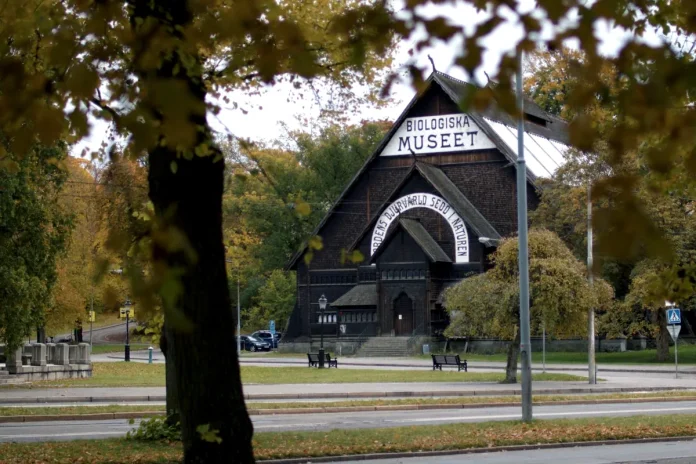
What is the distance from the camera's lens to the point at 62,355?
142 feet

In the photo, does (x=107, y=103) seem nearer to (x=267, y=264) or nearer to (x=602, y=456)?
(x=602, y=456)

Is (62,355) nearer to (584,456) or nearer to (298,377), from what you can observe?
(298,377)

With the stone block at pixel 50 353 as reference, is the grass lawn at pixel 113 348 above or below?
below

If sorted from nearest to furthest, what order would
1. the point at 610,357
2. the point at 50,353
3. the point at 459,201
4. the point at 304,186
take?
the point at 50,353 → the point at 610,357 → the point at 459,201 → the point at 304,186

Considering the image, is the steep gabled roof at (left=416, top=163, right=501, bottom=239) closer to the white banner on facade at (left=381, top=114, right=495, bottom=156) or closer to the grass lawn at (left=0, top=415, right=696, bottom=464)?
the white banner on facade at (left=381, top=114, right=495, bottom=156)

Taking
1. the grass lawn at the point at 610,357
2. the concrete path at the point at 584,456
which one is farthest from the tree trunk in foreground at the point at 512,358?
the grass lawn at the point at 610,357

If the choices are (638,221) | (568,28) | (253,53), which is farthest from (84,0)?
(638,221)

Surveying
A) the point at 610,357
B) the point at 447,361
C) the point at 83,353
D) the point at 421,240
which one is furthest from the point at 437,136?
the point at 83,353

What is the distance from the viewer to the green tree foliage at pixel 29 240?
32.3 m

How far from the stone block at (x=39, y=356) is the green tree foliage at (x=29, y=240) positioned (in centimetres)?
603

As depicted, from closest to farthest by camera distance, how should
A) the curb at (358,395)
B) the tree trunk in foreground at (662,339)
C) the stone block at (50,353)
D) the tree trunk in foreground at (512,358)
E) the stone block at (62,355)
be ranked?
the curb at (358,395) < the tree trunk in foreground at (512,358) < the stone block at (62,355) < the stone block at (50,353) < the tree trunk in foreground at (662,339)

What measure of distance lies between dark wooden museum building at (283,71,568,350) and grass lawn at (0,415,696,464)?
4363 cm

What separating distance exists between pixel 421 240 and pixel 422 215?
10.5ft

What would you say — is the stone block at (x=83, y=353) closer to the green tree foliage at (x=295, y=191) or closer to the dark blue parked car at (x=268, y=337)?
the dark blue parked car at (x=268, y=337)
